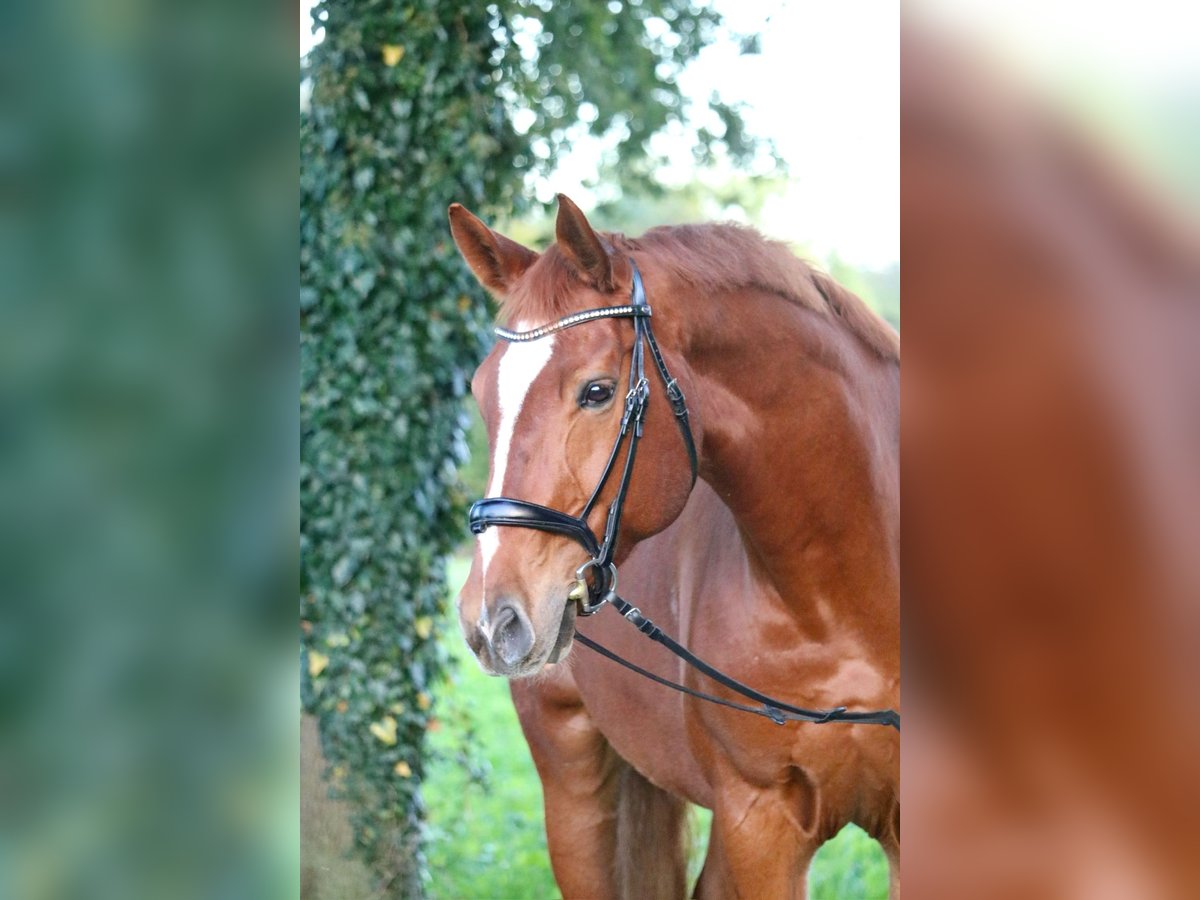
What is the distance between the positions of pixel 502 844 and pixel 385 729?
1.23 metres

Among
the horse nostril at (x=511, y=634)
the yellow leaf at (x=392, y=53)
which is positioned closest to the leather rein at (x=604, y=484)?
the horse nostril at (x=511, y=634)

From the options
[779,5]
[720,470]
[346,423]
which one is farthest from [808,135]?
[720,470]

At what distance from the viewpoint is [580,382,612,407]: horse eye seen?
1.88 metres

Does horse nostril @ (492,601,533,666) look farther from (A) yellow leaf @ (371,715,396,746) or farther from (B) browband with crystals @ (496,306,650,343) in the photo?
(A) yellow leaf @ (371,715,396,746)

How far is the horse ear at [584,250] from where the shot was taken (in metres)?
1.87

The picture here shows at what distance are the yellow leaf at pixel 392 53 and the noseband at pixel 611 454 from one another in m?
2.07

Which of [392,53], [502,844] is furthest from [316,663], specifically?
[392,53]

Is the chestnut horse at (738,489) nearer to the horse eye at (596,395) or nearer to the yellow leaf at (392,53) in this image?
the horse eye at (596,395)

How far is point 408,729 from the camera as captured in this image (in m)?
3.91

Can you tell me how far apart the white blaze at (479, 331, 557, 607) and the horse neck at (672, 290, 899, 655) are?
0.27 m

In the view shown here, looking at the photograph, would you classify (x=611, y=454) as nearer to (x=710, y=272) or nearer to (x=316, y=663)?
(x=710, y=272)
